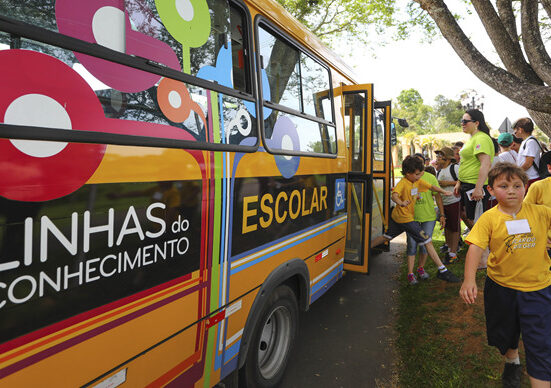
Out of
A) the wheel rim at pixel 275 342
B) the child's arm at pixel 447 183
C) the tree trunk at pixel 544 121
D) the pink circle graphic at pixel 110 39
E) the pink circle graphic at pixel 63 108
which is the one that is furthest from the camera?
the tree trunk at pixel 544 121

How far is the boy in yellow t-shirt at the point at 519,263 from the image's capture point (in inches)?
87.0

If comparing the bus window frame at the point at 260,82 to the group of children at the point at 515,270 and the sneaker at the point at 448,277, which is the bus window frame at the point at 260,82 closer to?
the group of children at the point at 515,270

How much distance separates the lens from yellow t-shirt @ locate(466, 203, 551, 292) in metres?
2.27

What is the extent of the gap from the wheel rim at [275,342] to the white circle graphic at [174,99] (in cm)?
174

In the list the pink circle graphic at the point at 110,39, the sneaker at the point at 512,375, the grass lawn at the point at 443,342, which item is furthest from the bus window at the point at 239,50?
the sneaker at the point at 512,375

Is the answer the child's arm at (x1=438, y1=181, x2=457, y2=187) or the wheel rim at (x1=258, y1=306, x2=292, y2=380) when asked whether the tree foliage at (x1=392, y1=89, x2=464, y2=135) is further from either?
the wheel rim at (x1=258, y1=306, x2=292, y2=380)

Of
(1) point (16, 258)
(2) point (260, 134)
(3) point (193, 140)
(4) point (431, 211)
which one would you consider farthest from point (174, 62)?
(4) point (431, 211)

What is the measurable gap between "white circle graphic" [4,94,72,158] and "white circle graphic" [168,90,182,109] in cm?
51

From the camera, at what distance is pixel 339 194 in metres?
3.61

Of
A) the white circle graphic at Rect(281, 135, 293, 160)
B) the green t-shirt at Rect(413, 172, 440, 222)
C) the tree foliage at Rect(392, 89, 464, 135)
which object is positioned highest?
the tree foliage at Rect(392, 89, 464, 135)

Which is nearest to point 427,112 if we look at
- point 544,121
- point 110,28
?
point 544,121

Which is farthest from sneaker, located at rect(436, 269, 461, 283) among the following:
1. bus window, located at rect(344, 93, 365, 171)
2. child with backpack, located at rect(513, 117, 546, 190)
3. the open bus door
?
bus window, located at rect(344, 93, 365, 171)

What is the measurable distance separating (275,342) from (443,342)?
67.4 inches

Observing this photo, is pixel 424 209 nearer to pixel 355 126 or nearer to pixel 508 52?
pixel 355 126
